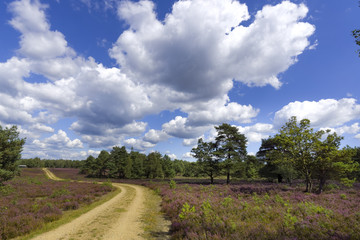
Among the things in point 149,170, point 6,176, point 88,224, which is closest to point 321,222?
point 88,224

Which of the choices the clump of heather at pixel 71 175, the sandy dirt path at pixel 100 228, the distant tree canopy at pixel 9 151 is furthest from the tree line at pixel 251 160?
the sandy dirt path at pixel 100 228

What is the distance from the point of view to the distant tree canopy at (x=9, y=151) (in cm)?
1848

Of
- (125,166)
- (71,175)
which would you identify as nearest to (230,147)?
(125,166)

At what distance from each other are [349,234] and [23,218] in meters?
17.2

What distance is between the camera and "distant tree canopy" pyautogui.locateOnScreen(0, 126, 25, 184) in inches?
728

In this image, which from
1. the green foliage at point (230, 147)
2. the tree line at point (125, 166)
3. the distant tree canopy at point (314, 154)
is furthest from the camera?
the tree line at point (125, 166)

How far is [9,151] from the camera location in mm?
18688

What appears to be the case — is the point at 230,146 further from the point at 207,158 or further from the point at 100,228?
the point at 100,228

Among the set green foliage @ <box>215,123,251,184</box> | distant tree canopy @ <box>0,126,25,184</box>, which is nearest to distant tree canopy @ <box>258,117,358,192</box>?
green foliage @ <box>215,123,251,184</box>

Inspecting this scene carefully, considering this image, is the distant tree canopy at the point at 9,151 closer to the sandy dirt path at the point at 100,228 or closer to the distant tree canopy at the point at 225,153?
the sandy dirt path at the point at 100,228

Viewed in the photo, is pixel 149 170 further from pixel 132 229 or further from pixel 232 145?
pixel 132 229

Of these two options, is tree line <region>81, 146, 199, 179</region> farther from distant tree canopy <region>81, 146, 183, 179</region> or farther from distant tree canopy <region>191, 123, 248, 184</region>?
distant tree canopy <region>191, 123, 248, 184</region>

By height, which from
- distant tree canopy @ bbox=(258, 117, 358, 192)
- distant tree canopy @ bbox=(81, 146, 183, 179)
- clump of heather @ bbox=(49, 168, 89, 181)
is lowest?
clump of heather @ bbox=(49, 168, 89, 181)

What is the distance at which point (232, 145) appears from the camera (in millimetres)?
32594
